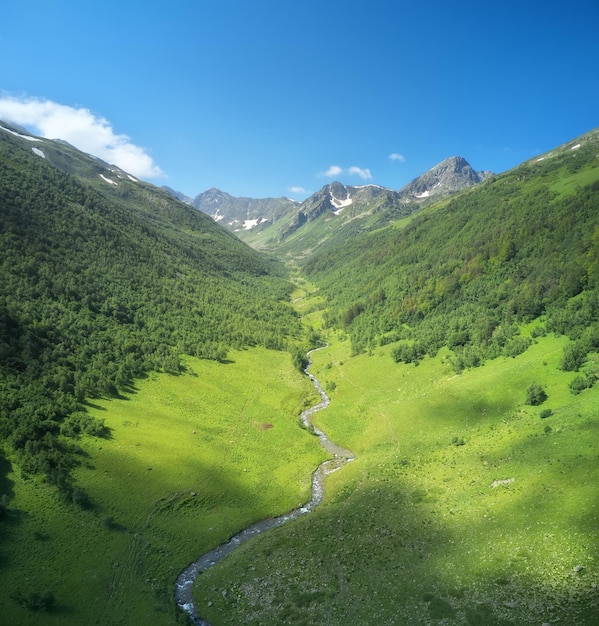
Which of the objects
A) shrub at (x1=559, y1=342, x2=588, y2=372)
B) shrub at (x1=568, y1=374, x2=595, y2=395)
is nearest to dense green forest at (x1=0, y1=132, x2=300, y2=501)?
shrub at (x1=568, y1=374, x2=595, y2=395)

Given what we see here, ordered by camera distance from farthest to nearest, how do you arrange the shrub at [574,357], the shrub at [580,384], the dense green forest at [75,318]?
the shrub at [574,357] < the dense green forest at [75,318] < the shrub at [580,384]

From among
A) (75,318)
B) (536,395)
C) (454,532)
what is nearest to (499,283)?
(536,395)

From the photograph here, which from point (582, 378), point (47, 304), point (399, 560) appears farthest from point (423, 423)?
point (47, 304)

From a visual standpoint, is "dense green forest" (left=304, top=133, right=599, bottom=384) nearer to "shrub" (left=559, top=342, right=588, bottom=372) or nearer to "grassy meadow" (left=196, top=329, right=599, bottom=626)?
"shrub" (left=559, top=342, right=588, bottom=372)

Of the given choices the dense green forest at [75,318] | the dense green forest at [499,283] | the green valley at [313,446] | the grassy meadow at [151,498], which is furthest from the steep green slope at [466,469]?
the dense green forest at [75,318]

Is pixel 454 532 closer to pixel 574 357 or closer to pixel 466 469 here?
pixel 466 469

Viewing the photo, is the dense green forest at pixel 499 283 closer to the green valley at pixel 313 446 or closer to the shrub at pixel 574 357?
the shrub at pixel 574 357
